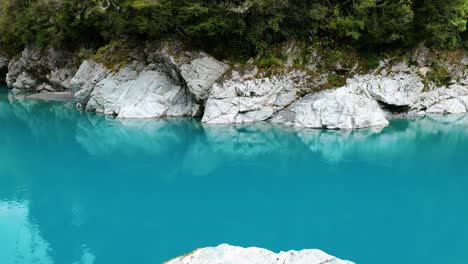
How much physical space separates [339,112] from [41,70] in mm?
28515

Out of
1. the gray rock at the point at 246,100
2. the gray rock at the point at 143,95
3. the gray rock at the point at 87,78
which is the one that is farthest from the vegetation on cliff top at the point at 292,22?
the gray rock at the point at 87,78

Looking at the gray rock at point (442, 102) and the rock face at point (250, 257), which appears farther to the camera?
the gray rock at point (442, 102)

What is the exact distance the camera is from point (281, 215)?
42.7 ft

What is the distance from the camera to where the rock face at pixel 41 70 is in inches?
1533

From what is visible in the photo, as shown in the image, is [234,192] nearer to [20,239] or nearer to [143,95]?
[20,239]

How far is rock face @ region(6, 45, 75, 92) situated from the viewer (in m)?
38.9

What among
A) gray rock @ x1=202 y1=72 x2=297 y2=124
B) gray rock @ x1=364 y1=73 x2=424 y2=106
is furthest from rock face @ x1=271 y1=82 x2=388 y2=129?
gray rock @ x1=202 y1=72 x2=297 y2=124

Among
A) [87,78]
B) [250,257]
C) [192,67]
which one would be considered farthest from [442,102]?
[250,257]

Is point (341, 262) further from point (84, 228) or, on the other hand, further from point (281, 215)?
point (84, 228)

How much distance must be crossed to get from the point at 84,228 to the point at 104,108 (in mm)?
17517

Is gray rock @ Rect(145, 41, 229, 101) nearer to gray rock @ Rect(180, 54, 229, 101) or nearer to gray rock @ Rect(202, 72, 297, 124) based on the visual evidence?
gray rock @ Rect(180, 54, 229, 101)

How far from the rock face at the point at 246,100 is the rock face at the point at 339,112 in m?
1.26

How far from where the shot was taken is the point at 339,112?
22812mm

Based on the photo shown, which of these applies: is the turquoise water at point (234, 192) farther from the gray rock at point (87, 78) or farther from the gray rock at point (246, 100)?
the gray rock at point (87, 78)
